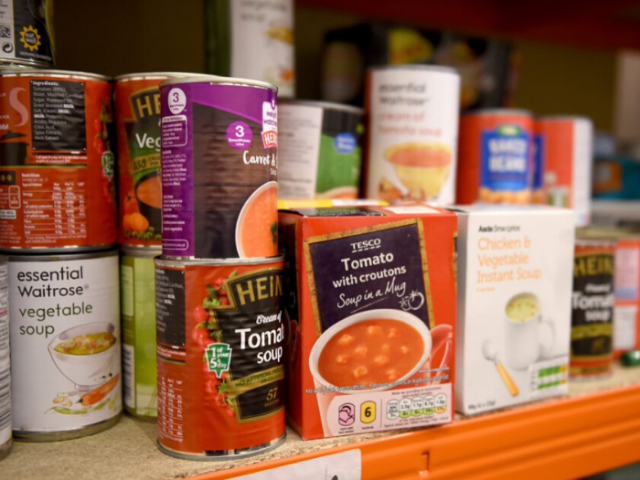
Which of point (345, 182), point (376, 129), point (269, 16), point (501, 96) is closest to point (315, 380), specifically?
point (345, 182)

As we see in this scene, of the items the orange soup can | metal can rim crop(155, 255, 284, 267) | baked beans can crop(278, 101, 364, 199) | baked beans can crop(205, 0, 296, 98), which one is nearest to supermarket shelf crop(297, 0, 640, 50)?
baked beans can crop(205, 0, 296, 98)

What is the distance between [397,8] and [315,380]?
1.24 meters

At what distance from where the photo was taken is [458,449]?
99 cm

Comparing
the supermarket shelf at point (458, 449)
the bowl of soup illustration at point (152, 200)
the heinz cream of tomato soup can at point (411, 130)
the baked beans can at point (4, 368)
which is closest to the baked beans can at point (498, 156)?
the heinz cream of tomato soup can at point (411, 130)

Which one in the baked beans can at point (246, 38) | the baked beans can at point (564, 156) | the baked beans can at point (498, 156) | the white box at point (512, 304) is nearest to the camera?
the white box at point (512, 304)

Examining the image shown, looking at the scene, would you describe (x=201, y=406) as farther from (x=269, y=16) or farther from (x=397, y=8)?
(x=397, y=8)

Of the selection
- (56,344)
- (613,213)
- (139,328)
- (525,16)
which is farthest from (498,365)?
(525,16)

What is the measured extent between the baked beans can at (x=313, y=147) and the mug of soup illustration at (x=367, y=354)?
0.31 m

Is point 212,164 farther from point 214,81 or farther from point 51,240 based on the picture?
point 51,240

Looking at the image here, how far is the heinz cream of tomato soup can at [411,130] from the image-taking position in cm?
115

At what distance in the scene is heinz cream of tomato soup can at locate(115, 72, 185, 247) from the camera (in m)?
0.94

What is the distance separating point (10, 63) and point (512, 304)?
91 centimetres

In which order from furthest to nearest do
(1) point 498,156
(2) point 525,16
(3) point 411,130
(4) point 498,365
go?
(2) point 525,16 → (1) point 498,156 → (3) point 411,130 → (4) point 498,365

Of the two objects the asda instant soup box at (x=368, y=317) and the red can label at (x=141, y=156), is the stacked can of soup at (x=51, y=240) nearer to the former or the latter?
the red can label at (x=141, y=156)
